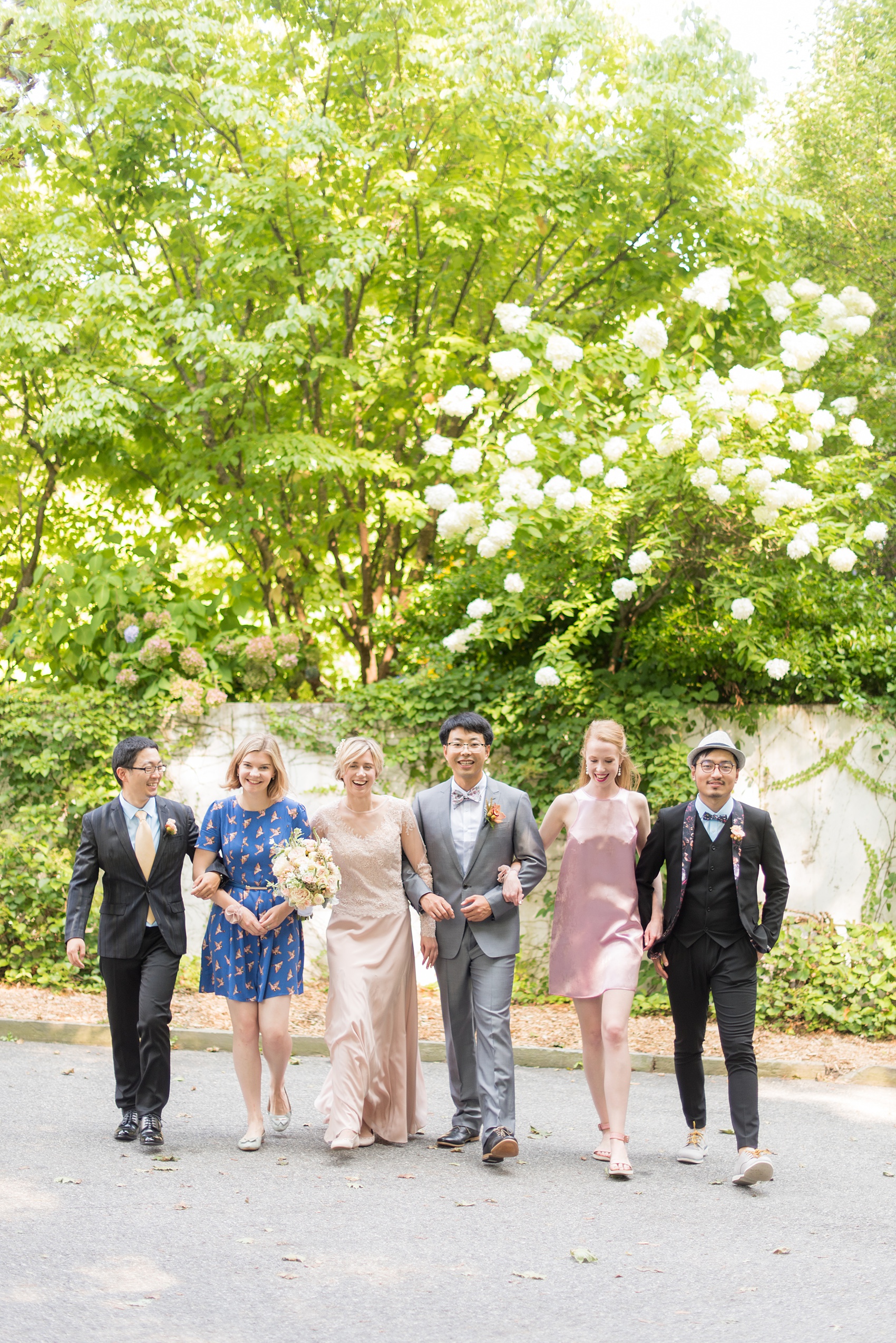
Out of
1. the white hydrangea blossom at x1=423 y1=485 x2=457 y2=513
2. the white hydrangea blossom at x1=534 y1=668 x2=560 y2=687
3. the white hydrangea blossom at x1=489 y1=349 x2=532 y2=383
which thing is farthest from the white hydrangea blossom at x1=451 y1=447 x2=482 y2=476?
the white hydrangea blossom at x1=534 y1=668 x2=560 y2=687

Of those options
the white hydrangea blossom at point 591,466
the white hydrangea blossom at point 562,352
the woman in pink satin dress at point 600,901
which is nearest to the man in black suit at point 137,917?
the woman in pink satin dress at point 600,901

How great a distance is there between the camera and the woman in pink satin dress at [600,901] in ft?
19.7

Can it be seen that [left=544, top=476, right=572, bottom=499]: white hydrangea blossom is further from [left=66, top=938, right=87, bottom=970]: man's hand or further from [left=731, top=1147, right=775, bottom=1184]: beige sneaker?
[left=731, top=1147, right=775, bottom=1184]: beige sneaker

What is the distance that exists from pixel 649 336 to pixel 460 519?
78.2 inches

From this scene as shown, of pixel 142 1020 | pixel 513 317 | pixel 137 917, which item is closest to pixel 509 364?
pixel 513 317

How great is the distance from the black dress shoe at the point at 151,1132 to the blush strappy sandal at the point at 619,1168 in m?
2.11

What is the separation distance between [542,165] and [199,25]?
3.23 meters

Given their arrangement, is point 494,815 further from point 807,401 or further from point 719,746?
point 807,401

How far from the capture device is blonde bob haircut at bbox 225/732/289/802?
6.20 meters

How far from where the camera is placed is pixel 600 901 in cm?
613

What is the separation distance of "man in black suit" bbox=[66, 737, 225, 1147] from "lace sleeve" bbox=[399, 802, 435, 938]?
0.91 meters

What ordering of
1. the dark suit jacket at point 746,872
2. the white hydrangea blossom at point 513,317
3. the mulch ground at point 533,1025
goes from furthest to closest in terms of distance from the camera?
the white hydrangea blossom at point 513,317
the mulch ground at point 533,1025
the dark suit jacket at point 746,872

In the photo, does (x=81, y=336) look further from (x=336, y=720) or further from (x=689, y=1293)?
(x=689, y=1293)

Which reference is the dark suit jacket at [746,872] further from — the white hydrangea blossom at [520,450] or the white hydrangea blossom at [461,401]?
the white hydrangea blossom at [461,401]
